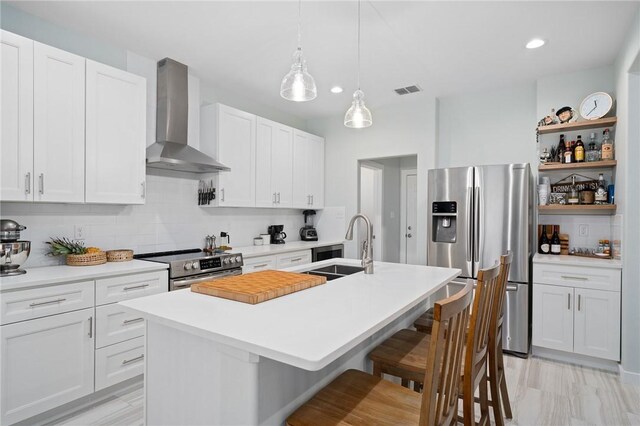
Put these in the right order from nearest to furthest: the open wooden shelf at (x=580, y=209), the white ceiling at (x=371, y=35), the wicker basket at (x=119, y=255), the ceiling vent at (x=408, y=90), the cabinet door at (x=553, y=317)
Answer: the white ceiling at (x=371, y=35), the wicker basket at (x=119, y=255), the cabinet door at (x=553, y=317), the open wooden shelf at (x=580, y=209), the ceiling vent at (x=408, y=90)

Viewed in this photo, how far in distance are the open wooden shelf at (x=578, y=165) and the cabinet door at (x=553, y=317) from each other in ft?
3.68

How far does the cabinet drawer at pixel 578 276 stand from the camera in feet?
9.64

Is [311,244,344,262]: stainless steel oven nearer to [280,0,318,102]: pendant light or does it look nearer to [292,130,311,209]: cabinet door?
[292,130,311,209]: cabinet door

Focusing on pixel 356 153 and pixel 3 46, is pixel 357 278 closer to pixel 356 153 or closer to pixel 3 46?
pixel 3 46

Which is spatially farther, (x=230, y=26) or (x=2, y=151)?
(x=230, y=26)

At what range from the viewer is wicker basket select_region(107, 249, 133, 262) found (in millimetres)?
2865

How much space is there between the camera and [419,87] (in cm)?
404

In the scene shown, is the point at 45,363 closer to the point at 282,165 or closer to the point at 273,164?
the point at 273,164

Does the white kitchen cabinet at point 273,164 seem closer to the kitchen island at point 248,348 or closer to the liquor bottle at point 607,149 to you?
the kitchen island at point 248,348

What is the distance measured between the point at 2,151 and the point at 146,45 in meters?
1.42

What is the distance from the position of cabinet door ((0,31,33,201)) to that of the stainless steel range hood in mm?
929

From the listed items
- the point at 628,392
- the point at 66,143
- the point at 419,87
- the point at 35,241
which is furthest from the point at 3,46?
the point at 628,392

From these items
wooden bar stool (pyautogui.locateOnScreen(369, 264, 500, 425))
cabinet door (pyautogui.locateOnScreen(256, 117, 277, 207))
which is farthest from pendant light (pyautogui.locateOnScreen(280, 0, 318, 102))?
cabinet door (pyautogui.locateOnScreen(256, 117, 277, 207))

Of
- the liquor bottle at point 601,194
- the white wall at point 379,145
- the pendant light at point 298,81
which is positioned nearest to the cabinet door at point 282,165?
the white wall at point 379,145
